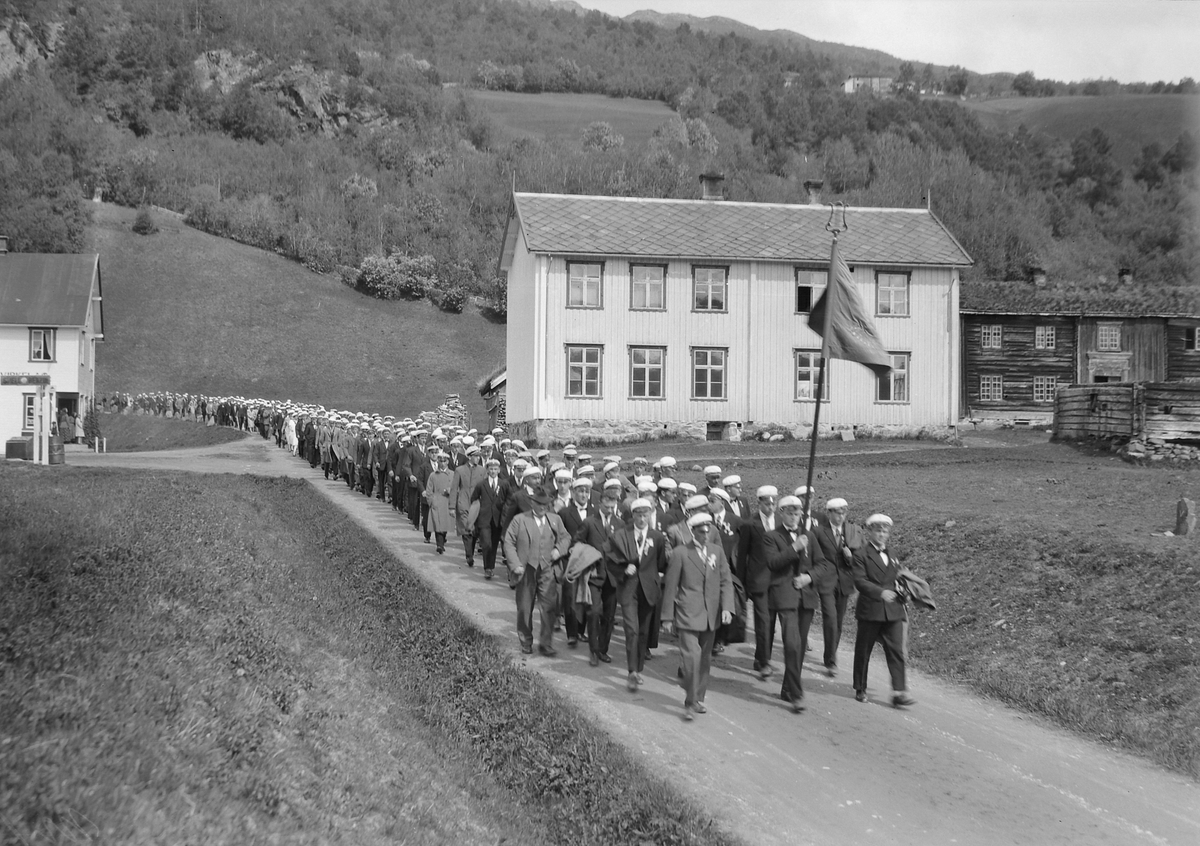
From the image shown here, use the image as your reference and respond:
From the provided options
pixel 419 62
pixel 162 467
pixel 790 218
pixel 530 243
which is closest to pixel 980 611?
pixel 162 467

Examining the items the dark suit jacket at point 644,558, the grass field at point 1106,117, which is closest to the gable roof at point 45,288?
the dark suit jacket at point 644,558

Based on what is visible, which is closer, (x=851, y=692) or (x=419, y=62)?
(x=851, y=692)

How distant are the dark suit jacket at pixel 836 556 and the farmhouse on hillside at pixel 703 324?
91.1 feet

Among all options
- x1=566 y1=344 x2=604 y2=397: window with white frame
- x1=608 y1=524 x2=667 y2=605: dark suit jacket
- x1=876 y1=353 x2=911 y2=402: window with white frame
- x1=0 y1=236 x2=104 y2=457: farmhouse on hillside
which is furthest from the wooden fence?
x1=0 y1=236 x2=104 y2=457: farmhouse on hillside

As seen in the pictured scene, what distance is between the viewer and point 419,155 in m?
126

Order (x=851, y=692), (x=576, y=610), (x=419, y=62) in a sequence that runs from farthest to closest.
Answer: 1. (x=419, y=62)
2. (x=576, y=610)
3. (x=851, y=692)

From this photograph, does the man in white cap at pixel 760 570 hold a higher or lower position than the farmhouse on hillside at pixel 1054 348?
lower

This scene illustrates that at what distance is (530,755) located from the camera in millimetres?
9883

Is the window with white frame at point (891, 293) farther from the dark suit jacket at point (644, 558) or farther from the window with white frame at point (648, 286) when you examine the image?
the dark suit jacket at point (644, 558)

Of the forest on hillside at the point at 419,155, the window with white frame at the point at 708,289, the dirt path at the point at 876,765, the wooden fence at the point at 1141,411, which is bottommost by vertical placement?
the dirt path at the point at 876,765

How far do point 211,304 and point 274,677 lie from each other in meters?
79.6

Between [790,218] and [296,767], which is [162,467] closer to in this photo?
[790,218]

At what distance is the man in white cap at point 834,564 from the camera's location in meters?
13.1

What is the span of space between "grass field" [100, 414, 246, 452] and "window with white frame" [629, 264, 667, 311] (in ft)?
64.0
